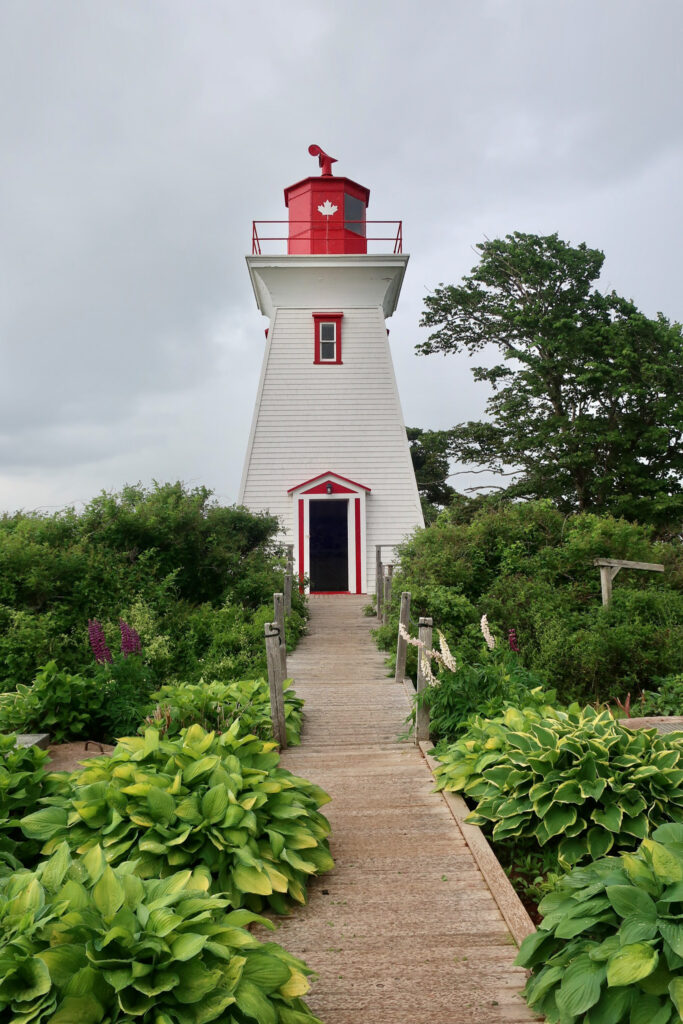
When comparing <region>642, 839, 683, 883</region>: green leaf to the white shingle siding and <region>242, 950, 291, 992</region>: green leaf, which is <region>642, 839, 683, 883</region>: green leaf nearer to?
<region>242, 950, 291, 992</region>: green leaf

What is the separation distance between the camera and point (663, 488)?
21.7 m

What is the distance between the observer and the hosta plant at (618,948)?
2.83m

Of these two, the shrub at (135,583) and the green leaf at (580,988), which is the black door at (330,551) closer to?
the shrub at (135,583)

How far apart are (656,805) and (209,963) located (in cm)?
313

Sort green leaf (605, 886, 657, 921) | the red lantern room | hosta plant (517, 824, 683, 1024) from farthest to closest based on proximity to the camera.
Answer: the red lantern room < green leaf (605, 886, 657, 921) < hosta plant (517, 824, 683, 1024)

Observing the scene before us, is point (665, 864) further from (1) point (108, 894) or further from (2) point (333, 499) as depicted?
(2) point (333, 499)

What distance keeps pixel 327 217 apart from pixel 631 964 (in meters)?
21.0

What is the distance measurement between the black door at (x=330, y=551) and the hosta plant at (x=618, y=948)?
17.6 m

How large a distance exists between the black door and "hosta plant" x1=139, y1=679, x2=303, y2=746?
1321 cm

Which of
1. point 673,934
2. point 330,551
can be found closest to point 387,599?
point 330,551

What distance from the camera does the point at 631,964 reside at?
2818mm

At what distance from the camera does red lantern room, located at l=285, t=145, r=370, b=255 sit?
21.1 meters

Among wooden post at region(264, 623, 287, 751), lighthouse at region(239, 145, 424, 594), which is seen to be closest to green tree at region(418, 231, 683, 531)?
lighthouse at region(239, 145, 424, 594)

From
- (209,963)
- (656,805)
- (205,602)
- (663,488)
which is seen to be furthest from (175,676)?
(663,488)
